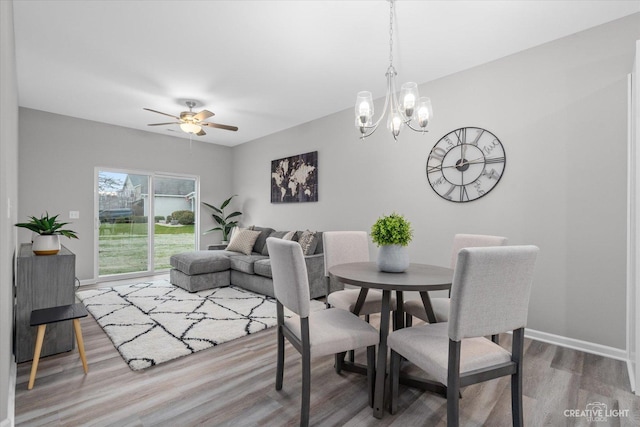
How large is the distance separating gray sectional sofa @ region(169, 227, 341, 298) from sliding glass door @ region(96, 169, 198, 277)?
130 cm

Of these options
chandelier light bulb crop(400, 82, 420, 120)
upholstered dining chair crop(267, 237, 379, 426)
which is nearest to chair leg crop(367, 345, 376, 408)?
upholstered dining chair crop(267, 237, 379, 426)

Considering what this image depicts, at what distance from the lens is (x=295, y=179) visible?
16.9 ft

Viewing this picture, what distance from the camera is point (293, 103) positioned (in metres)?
4.21

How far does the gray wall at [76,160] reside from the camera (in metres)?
4.39

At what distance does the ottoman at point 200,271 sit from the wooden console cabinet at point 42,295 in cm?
175

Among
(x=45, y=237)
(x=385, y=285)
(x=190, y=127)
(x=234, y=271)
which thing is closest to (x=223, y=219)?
(x=234, y=271)

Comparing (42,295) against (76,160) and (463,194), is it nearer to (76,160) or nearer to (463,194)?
(76,160)

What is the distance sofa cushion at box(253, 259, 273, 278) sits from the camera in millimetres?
3956

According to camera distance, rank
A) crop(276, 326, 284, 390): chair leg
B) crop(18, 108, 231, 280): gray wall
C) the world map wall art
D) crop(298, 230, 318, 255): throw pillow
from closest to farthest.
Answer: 1. crop(276, 326, 284, 390): chair leg
2. crop(298, 230, 318, 255): throw pillow
3. crop(18, 108, 231, 280): gray wall
4. the world map wall art

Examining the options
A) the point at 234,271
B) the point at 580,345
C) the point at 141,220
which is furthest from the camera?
the point at 141,220

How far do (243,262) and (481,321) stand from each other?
3.49 m

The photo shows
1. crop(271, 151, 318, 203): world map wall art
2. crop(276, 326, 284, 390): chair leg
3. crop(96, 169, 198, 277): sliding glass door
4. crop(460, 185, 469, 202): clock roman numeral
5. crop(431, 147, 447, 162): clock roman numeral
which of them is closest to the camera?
crop(276, 326, 284, 390): chair leg

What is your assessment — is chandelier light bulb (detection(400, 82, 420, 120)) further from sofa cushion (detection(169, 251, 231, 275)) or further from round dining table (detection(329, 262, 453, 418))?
sofa cushion (detection(169, 251, 231, 275))

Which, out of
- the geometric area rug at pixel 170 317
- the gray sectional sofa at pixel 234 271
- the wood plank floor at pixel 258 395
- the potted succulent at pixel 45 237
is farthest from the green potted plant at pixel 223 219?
the wood plank floor at pixel 258 395
